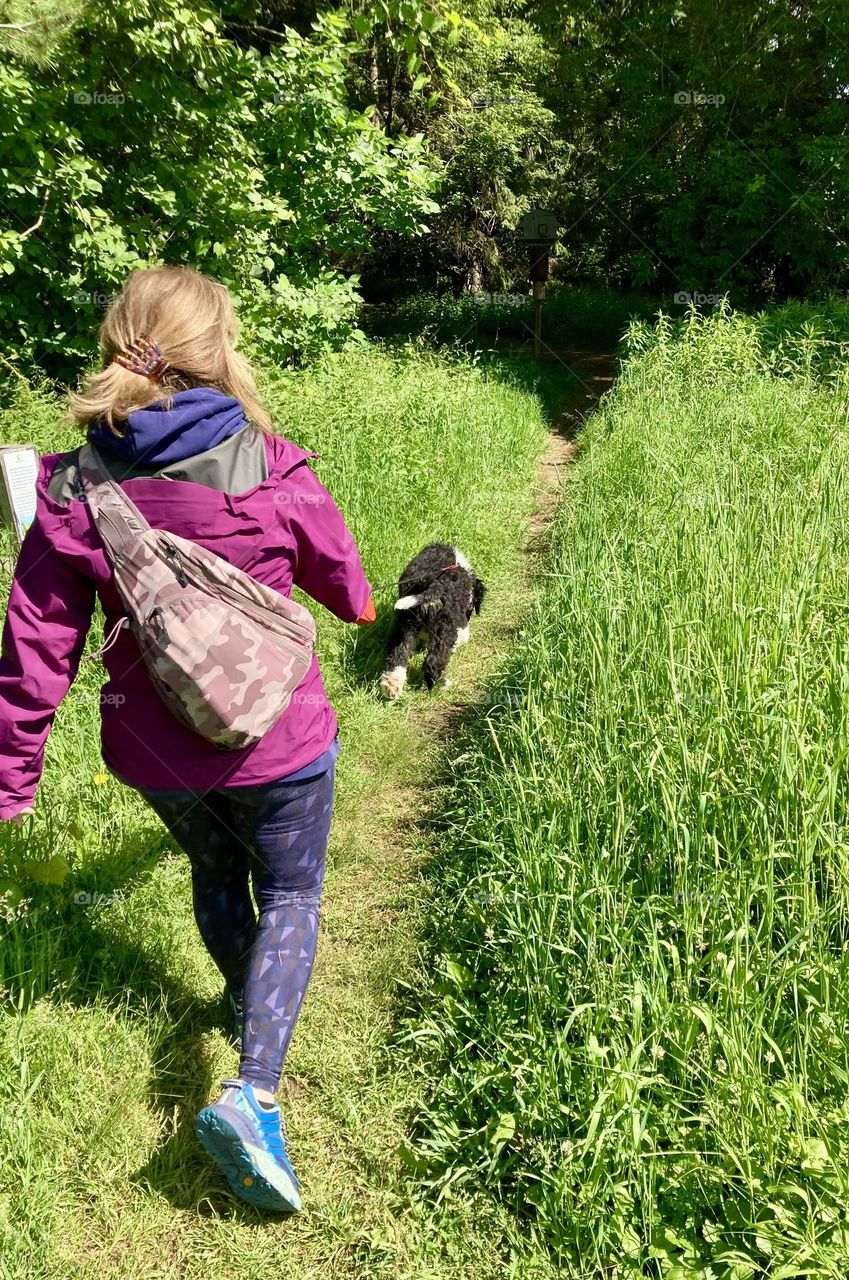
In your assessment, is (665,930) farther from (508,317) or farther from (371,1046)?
(508,317)

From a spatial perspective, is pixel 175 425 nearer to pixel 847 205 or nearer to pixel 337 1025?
pixel 337 1025

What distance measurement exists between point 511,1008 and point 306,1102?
68 centimetres

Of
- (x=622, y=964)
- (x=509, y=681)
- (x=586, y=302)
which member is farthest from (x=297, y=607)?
(x=586, y=302)

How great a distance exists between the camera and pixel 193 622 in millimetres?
1787

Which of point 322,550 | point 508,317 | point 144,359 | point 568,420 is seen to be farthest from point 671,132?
point 144,359

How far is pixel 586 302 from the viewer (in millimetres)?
23234

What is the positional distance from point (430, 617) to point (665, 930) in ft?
9.01

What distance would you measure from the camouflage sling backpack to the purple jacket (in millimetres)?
54

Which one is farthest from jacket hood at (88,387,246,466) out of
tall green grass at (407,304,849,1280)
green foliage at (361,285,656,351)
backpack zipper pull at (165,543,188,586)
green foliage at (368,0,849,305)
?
green foliage at (361,285,656,351)

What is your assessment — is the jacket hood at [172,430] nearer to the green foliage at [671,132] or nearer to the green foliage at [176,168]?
the green foliage at [176,168]

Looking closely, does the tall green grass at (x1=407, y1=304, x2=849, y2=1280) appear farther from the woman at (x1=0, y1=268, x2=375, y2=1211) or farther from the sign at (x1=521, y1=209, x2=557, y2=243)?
the sign at (x1=521, y1=209, x2=557, y2=243)

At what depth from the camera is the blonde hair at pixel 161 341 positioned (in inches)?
69.3

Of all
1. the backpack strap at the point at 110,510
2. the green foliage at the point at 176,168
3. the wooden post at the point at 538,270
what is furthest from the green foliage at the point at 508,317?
the backpack strap at the point at 110,510

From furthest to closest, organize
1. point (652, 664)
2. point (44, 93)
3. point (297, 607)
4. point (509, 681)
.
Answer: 1. point (44, 93)
2. point (509, 681)
3. point (652, 664)
4. point (297, 607)
